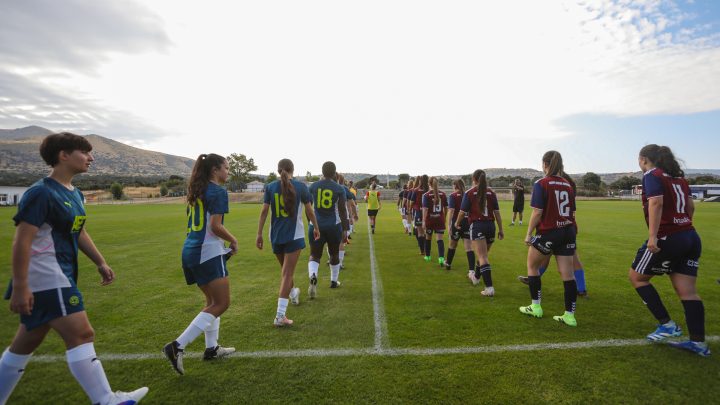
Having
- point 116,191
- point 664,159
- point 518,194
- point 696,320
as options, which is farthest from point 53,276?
point 116,191

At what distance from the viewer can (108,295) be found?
639cm

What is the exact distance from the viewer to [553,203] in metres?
4.68

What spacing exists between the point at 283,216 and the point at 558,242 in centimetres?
375

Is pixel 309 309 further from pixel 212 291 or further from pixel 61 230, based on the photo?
pixel 61 230

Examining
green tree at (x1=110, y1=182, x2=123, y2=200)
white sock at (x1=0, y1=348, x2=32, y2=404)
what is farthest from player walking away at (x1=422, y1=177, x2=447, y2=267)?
green tree at (x1=110, y1=182, x2=123, y2=200)

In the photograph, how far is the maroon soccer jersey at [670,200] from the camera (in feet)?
12.7

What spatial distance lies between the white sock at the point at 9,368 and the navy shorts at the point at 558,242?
5.40 metres

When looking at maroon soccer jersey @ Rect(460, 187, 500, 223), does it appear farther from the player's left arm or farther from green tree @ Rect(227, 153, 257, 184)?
green tree @ Rect(227, 153, 257, 184)

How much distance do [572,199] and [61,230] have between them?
5626 mm

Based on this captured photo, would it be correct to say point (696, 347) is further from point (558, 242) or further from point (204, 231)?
point (204, 231)

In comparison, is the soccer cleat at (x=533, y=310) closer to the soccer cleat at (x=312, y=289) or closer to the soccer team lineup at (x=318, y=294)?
the soccer team lineup at (x=318, y=294)

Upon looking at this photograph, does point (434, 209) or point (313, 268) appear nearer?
point (313, 268)

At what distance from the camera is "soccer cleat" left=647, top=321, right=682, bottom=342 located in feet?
13.5

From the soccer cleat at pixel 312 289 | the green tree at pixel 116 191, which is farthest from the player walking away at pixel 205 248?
the green tree at pixel 116 191
